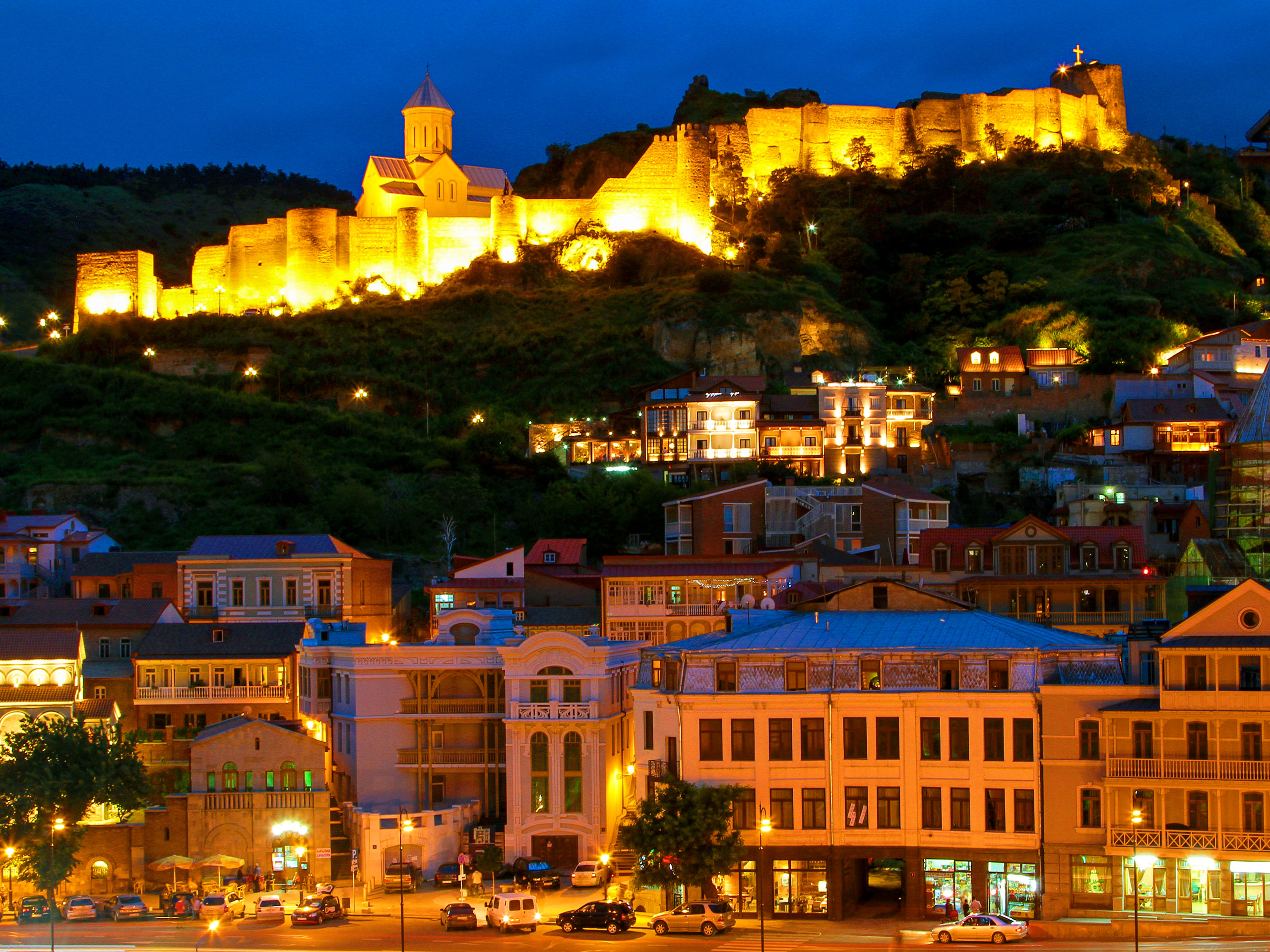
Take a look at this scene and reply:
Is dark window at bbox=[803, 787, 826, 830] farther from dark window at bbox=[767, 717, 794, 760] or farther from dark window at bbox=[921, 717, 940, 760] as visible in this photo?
dark window at bbox=[921, 717, 940, 760]

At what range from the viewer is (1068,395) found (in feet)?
340

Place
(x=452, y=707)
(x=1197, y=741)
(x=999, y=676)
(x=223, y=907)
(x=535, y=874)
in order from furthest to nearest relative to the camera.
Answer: (x=452, y=707)
(x=535, y=874)
(x=223, y=907)
(x=999, y=676)
(x=1197, y=741)

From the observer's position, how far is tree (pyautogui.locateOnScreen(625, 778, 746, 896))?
4391 cm

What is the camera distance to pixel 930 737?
149 ft

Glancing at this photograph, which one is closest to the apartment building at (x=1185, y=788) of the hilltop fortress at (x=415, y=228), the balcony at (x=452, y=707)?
the balcony at (x=452, y=707)

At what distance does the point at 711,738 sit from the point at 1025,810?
8.53m

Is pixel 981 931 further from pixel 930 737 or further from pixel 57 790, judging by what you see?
pixel 57 790

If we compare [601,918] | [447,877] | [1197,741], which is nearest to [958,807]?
[1197,741]

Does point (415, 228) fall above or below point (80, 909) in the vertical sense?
above

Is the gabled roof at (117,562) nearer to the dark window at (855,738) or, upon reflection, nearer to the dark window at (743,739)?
the dark window at (743,739)

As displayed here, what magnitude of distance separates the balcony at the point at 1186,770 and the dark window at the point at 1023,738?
7.66ft

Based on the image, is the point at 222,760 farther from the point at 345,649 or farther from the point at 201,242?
the point at 201,242

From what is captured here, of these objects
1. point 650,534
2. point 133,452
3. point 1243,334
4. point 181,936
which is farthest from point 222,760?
point 1243,334

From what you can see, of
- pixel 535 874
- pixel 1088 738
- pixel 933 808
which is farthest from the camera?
pixel 535 874
